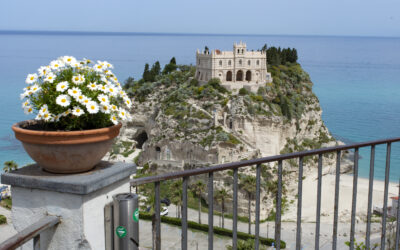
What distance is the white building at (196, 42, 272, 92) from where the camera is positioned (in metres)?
48.5

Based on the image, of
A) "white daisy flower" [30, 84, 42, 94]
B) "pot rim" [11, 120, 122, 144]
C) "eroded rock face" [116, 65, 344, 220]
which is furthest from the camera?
"eroded rock face" [116, 65, 344, 220]

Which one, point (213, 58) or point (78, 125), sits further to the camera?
point (213, 58)

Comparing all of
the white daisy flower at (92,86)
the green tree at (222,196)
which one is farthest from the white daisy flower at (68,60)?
the green tree at (222,196)

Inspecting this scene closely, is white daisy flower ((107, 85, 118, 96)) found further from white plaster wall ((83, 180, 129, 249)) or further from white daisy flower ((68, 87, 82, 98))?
white plaster wall ((83, 180, 129, 249))

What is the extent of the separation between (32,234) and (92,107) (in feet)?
3.33

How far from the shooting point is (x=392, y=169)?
5447 cm

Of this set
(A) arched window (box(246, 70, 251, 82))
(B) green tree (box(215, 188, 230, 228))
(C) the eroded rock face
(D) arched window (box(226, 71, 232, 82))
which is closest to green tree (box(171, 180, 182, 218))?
(B) green tree (box(215, 188, 230, 228))

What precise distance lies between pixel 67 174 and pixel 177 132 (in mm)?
40750

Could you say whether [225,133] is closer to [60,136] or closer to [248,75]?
[248,75]

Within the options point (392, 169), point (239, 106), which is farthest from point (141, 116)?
point (392, 169)

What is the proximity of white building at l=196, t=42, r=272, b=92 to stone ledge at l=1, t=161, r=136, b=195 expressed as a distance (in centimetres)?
4501

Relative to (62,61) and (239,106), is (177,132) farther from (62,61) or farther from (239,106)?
(62,61)

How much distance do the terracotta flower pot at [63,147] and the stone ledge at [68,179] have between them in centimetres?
7

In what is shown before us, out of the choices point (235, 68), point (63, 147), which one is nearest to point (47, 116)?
point (63, 147)
